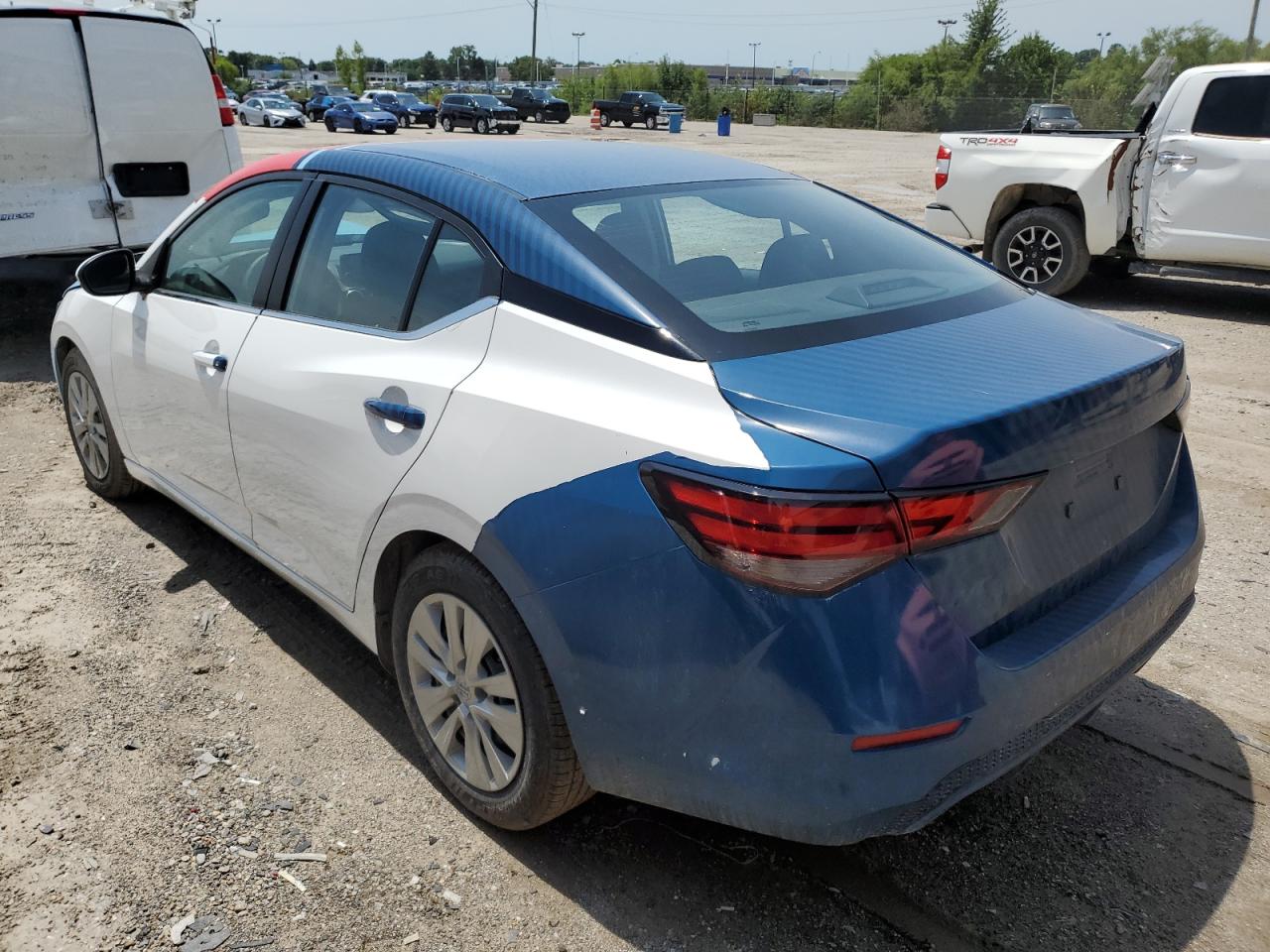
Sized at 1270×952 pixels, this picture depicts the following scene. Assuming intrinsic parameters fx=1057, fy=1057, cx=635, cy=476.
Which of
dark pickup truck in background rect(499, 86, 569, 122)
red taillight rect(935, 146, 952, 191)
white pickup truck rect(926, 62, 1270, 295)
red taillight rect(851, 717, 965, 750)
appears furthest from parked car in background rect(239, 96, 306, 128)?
red taillight rect(851, 717, 965, 750)

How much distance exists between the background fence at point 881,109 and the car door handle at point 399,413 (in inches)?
1853

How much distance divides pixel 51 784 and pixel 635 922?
66.4 inches

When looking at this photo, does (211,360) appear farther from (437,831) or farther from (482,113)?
(482,113)

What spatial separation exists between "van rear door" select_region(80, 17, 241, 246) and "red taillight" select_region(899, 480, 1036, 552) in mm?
7058

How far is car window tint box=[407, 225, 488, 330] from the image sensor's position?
2650 millimetres

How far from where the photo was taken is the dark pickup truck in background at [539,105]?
1970 inches

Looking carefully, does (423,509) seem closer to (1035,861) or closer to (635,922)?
(635,922)

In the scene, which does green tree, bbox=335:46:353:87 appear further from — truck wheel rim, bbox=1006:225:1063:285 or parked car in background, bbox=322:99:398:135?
truck wheel rim, bbox=1006:225:1063:285

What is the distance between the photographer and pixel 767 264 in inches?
113

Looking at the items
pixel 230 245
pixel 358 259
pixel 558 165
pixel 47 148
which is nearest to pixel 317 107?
pixel 47 148

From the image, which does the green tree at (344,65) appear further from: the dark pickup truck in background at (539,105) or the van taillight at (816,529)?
the van taillight at (816,529)

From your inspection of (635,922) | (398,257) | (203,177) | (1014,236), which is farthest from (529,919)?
(1014,236)

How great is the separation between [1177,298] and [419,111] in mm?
41178

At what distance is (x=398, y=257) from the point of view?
9.61ft
